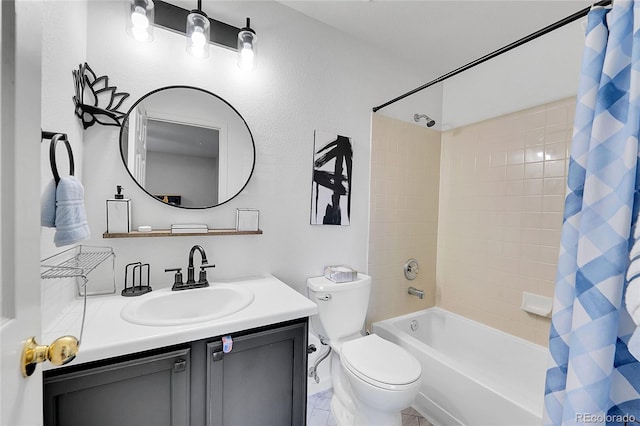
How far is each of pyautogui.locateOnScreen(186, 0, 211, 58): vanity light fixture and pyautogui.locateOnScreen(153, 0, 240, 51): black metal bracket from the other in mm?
77

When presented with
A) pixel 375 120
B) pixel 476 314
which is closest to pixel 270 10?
pixel 375 120

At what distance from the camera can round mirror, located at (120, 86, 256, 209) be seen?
135cm

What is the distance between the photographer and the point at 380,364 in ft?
4.51

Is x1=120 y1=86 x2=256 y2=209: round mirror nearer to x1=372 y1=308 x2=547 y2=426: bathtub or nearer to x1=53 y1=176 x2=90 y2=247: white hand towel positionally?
x1=53 y1=176 x2=90 y2=247: white hand towel

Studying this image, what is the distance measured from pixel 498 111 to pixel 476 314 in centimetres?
163

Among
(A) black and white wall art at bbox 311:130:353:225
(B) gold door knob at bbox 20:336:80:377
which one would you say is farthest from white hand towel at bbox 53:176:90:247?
(A) black and white wall art at bbox 311:130:353:225

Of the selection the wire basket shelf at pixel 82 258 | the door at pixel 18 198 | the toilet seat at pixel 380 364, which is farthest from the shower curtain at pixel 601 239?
the wire basket shelf at pixel 82 258

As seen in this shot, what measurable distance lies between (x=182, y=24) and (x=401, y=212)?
6.29 ft

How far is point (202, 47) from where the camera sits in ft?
4.60

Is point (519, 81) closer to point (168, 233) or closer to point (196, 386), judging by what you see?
point (168, 233)

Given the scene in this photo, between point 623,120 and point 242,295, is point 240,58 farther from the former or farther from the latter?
point 623,120

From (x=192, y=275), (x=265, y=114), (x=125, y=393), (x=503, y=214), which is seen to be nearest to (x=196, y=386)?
(x=125, y=393)

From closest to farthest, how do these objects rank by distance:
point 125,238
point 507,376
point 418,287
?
point 125,238 → point 507,376 → point 418,287

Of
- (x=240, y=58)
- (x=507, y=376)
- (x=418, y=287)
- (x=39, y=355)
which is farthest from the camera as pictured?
(x=418, y=287)
